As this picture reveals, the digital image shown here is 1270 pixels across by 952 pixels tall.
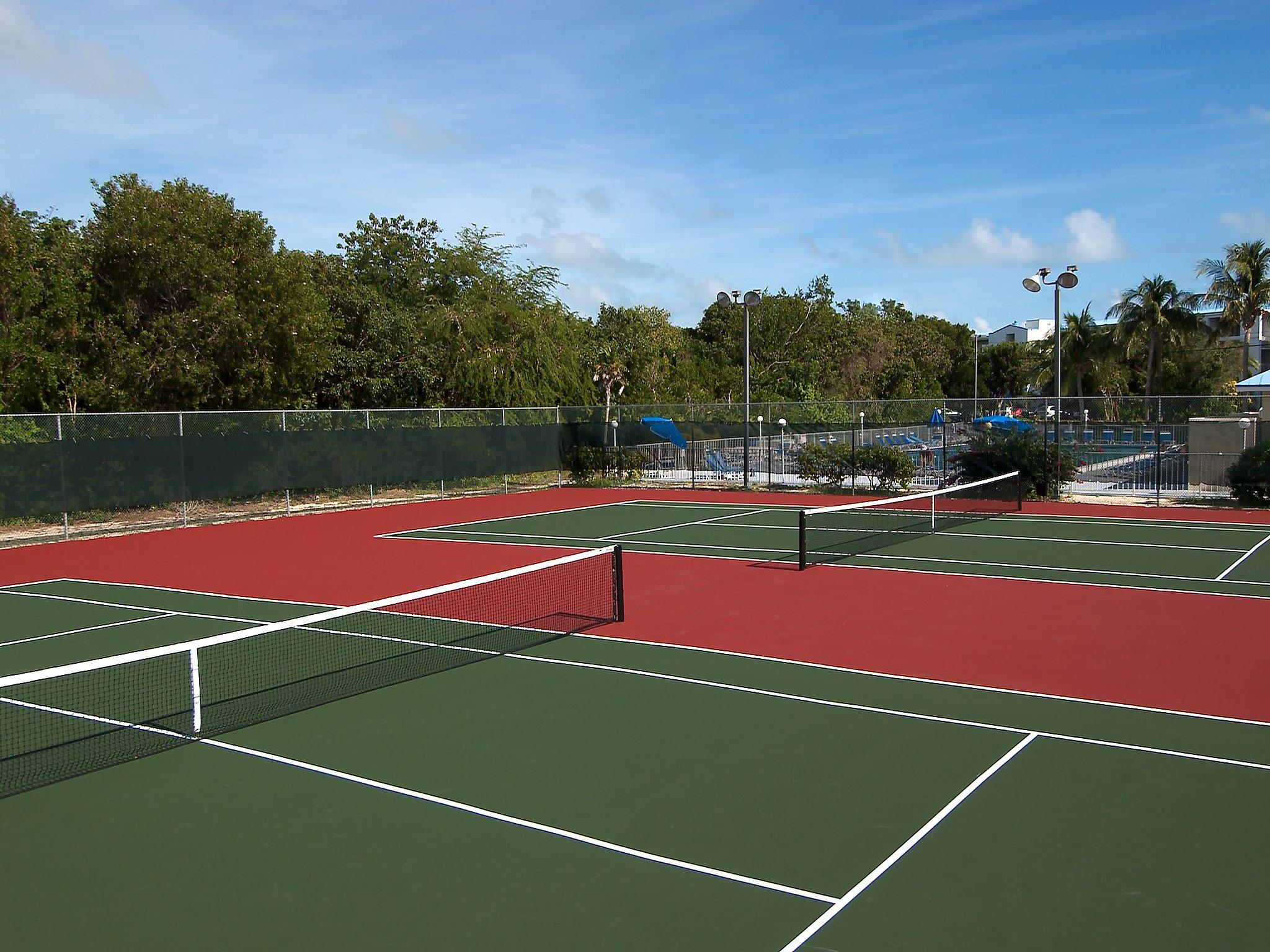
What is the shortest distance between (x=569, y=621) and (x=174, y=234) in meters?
22.2

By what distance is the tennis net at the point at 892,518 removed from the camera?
17.4 metres

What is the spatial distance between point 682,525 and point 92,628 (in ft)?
41.0

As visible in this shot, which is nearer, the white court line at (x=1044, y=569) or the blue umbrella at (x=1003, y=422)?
the white court line at (x=1044, y=569)

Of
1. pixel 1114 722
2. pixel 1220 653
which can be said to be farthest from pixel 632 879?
pixel 1220 653

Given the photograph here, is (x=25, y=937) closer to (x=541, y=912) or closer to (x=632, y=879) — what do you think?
(x=541, y=912)

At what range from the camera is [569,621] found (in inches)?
493

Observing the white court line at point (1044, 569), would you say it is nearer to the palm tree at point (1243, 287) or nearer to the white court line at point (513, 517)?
the white court line at point (513, 517)

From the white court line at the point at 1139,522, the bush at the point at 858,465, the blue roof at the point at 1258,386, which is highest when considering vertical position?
the blue roof at the point at 1258,386

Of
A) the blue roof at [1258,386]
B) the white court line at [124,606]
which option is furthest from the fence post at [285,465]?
the blue roof at [1258,386]

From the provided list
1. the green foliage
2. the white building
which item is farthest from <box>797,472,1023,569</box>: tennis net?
the white building

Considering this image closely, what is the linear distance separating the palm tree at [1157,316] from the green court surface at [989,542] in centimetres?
3424

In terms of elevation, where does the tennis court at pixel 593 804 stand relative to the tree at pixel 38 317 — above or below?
below

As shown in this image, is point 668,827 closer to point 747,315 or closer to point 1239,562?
point 1239,562

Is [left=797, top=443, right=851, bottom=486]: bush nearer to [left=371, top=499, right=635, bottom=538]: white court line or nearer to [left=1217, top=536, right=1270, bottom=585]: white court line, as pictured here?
[left=371, top=499, right=635, bottom=538]: white court line
